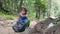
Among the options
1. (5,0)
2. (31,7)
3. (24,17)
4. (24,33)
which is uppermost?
(24,17)

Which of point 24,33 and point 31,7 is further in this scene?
point 31,7

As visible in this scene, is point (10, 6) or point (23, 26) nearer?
point (23, 26)

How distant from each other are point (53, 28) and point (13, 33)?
8.03 ft

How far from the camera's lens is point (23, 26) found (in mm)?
7152

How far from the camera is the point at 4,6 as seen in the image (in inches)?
853

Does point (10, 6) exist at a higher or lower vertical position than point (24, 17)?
lower

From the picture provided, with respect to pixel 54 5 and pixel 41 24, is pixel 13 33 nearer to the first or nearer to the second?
pixel 41 24

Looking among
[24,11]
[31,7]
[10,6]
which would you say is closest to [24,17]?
[24,11]

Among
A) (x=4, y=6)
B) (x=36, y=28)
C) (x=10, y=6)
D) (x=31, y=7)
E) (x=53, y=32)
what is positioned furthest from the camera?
(x=31, y=7)

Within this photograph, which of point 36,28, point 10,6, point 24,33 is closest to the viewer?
point 36,28

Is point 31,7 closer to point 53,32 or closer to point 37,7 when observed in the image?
point 37,7

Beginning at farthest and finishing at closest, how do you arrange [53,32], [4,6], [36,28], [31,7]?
[31,7], [4,6], [36,28], [53,32]

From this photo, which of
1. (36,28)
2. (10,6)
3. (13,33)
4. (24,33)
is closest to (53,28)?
(36,28)

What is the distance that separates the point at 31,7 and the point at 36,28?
20.4 meters
